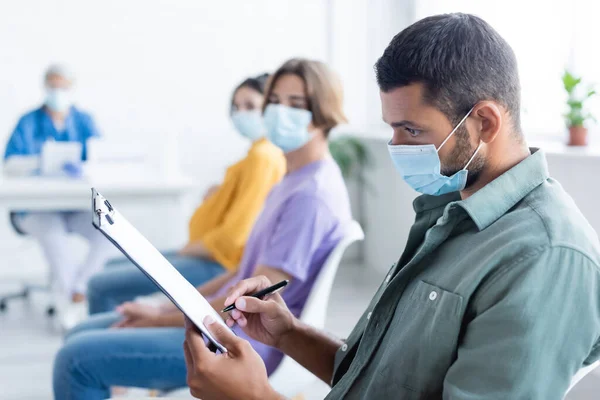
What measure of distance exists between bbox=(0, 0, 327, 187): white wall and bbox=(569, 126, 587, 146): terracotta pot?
7.67 feet

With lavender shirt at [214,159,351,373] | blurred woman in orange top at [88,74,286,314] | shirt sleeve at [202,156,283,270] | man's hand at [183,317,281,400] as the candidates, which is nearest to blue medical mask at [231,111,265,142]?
blurred woman in orange top at [88,74,286,314]

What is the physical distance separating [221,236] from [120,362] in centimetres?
73

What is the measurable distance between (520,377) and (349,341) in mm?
407

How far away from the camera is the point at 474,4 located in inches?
136

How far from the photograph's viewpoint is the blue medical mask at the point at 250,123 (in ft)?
8.85

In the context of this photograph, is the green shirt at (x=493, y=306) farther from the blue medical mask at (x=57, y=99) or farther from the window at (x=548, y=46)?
the blue medical mask at (x=57, y=99)

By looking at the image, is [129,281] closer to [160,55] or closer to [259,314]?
[259,314]

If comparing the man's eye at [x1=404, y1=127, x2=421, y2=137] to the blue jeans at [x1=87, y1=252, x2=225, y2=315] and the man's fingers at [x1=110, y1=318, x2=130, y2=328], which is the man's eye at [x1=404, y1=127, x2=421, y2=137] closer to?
the man's fingers at [x1=110, y1=318, x2=130, y2=328]

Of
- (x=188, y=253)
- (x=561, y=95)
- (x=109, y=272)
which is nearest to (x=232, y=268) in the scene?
(x=188, y=253)

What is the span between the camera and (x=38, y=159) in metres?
3.52

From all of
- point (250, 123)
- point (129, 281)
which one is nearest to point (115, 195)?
point (250, 123)

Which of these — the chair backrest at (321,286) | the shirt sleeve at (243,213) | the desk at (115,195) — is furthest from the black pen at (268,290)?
the desk at (115,195)

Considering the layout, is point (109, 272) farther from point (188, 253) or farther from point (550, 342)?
point (550, 342)

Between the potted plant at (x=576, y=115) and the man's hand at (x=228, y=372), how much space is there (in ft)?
6.28
